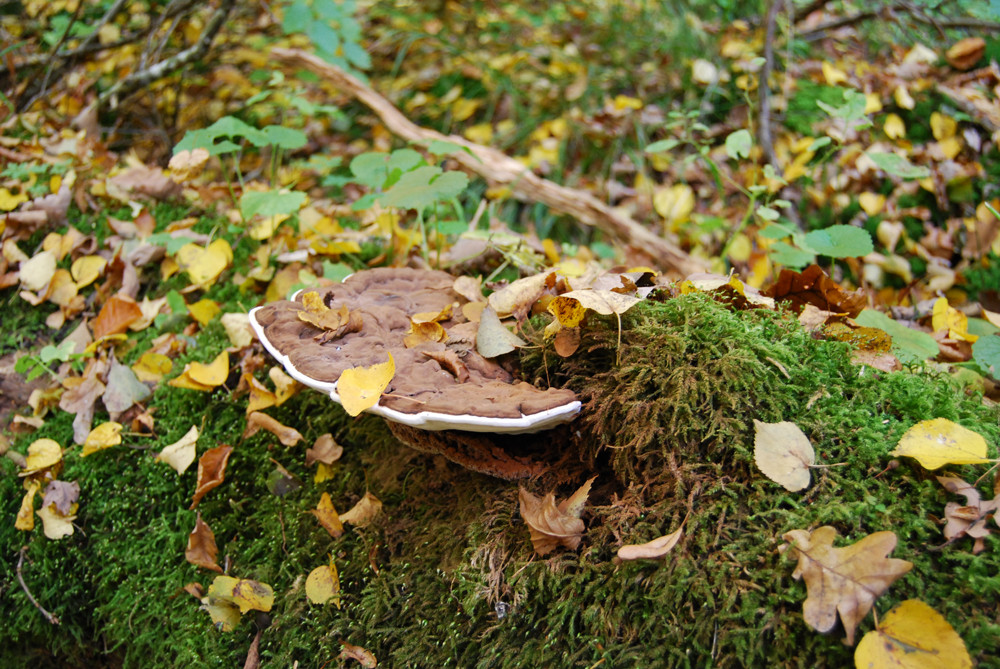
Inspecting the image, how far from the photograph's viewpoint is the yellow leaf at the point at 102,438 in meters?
2.46

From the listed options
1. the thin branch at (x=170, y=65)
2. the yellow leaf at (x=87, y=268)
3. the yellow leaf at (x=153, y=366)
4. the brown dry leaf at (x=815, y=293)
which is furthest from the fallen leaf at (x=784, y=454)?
the thin branch at (x=170, y=65)

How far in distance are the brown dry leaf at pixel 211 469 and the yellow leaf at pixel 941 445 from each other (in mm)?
2293

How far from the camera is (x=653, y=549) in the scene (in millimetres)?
1487

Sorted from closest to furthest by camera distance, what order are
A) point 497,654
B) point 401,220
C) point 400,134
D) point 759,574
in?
1. point 759,574
2. point 497,654
3. point 401,220
4. point 400,134

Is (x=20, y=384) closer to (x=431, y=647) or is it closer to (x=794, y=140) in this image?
(x=431, y=647)

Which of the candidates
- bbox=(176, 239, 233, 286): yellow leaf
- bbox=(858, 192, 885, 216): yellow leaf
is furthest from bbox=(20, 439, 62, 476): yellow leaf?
bbox=(858, 192, 885, 216): yellow leaf

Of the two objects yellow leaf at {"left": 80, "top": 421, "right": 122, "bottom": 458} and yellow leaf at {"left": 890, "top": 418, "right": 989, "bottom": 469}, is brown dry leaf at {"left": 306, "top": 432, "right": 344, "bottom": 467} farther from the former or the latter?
yellow leaf at {"left": 890, "top": 418, "right": 989, "bottom": 469}

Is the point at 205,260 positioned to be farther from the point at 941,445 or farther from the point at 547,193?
the point at 941,445

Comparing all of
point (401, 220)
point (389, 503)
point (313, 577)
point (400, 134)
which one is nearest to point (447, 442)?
point (389, 503)

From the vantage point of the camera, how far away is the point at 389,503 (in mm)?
2090

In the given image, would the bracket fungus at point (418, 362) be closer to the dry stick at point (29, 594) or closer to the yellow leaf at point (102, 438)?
the yellow leaf at point (102, 438)

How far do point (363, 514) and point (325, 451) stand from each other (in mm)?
329

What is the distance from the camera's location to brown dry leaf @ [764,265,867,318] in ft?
6.46

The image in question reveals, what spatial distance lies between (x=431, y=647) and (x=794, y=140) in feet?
16.0
